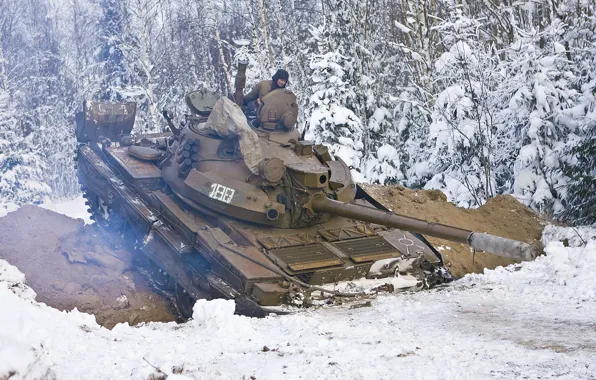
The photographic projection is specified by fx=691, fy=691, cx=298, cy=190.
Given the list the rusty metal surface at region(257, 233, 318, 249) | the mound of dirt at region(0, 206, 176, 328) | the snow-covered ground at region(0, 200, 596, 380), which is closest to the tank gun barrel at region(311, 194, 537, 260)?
the rusty metal surface at region(257, 233, 318, 249)

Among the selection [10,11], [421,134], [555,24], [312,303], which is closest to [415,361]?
[312,303]

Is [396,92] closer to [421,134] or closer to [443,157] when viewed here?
[421,134]

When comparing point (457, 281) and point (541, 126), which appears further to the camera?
point (541, 126)

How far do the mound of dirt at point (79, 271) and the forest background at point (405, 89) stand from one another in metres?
8.14

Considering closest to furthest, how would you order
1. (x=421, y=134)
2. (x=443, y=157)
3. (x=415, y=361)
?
(x=415, y=361)
(x=443, y=157)
(x=421, y=134)

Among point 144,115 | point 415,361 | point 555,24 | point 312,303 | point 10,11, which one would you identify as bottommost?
point 144,115

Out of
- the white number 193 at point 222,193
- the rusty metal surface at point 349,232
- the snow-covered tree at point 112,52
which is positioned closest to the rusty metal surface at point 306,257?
the rusty metal surface at point 349,232

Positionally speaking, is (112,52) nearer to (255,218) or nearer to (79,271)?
(79,271)

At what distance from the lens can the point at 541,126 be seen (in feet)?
45.8

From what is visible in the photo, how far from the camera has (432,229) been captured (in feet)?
27.0

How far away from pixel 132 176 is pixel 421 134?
39.2 ft

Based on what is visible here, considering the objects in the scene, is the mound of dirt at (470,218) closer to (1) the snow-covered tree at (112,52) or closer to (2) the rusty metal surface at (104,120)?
(2) the rusty metal surface at (104,120)

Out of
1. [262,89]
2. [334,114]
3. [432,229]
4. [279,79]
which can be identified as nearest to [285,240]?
[432,229]

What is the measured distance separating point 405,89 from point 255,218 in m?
13.2
